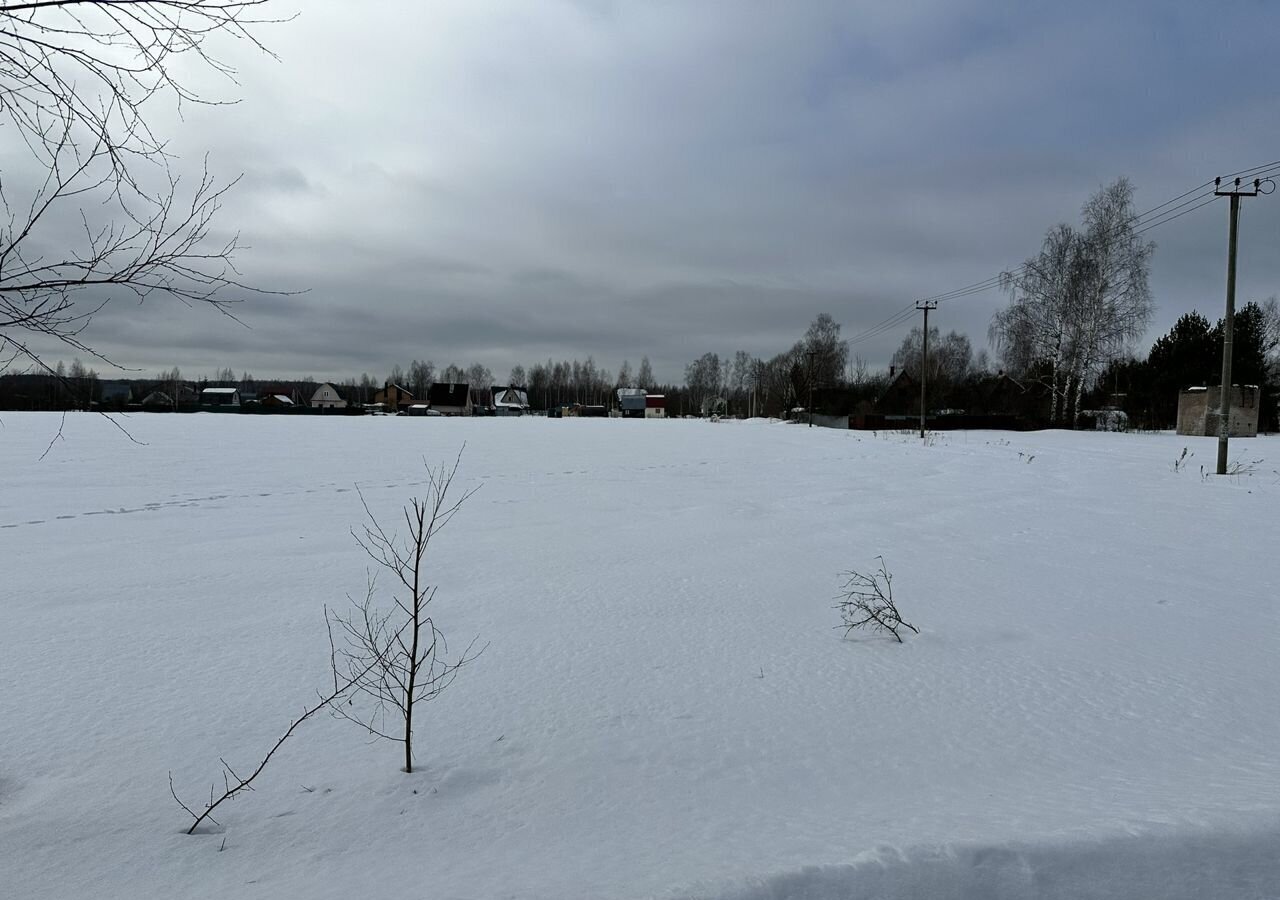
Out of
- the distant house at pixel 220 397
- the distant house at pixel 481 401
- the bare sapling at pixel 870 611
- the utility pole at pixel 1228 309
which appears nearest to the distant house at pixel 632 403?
the distant house at pixel 481 401

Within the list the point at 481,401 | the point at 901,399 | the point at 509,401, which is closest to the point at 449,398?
the point at 509,401

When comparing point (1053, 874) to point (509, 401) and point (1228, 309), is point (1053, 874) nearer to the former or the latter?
point (1228, 309)

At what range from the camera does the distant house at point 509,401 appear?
103m

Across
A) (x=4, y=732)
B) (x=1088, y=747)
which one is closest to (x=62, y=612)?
(x=4, y=732)

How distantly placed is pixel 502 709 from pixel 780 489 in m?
8.78

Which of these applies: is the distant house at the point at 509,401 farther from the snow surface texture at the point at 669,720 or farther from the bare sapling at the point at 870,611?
the bare sapling at the point at 870,611

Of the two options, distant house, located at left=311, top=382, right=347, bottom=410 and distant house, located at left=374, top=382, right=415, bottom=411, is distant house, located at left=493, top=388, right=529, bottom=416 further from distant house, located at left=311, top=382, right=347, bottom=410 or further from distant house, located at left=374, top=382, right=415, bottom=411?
distant house, located at left=311, top=382, right=347, bottom=410

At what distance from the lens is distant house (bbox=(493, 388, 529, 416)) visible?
337ft

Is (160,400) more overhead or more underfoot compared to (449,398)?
more underfoot

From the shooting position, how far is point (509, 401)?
10575cm

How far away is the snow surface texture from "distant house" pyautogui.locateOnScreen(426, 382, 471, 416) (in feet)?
298

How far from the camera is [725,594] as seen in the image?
17.7 ft

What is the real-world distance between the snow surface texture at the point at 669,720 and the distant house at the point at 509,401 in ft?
311

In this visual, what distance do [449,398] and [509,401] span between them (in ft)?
34.3
